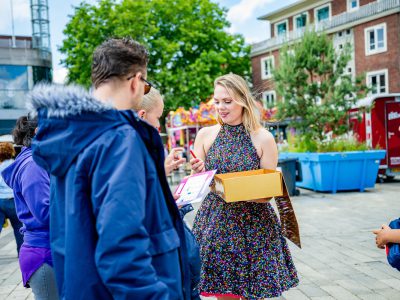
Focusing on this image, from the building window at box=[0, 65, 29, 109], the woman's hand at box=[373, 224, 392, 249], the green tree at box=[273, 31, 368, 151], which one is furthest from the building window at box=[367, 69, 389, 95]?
the woman's hand at box=[373, 224, 392, 249]

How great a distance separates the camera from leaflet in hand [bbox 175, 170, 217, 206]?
6.98 feet

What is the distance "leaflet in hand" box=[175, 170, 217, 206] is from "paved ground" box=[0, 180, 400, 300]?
2.34 m

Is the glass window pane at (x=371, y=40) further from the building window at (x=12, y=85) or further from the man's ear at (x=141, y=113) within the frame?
the man's ear at (x=141, y=113)

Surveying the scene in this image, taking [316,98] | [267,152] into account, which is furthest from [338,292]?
[316,98]

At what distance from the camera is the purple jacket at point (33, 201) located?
7.47 ft

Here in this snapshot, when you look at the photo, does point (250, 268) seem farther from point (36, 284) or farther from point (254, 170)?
point (36, 284)

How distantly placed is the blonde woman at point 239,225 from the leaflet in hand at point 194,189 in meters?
0.32

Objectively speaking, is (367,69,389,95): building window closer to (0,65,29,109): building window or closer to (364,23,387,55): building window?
(364,23,387,55): building window

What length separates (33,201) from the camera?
2285 millimetres

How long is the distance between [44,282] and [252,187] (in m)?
1.26

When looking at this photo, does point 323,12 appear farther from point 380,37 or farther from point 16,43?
point 16,43

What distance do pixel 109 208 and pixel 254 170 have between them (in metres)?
1.67

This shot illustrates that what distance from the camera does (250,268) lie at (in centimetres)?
283

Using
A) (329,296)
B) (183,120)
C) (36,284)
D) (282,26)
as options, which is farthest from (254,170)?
(282,26)
